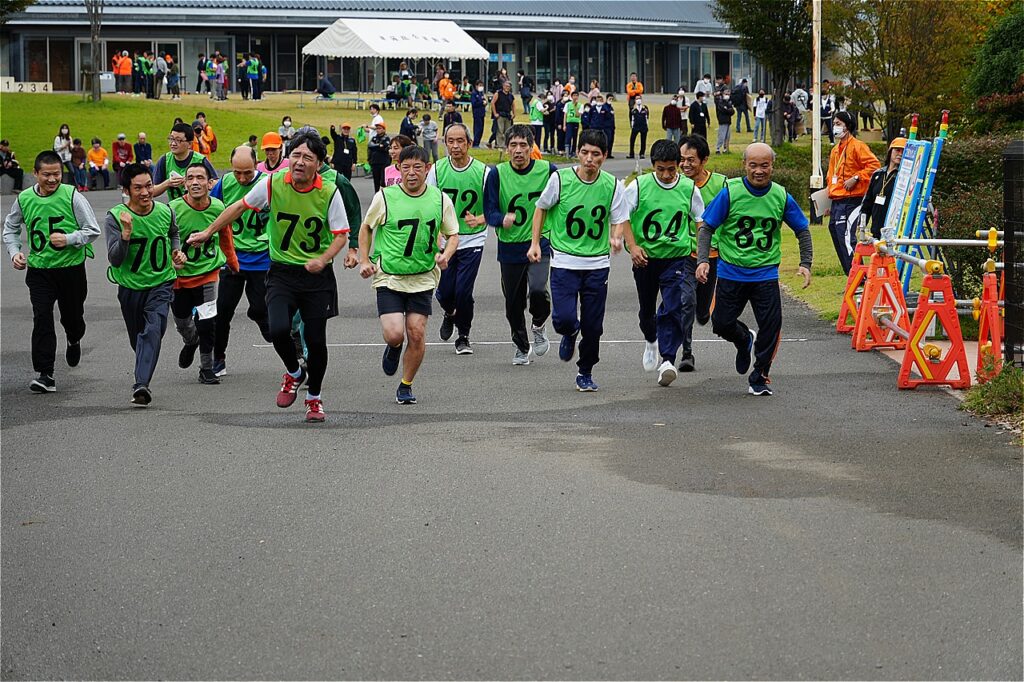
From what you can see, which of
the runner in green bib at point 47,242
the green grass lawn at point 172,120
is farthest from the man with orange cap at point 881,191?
the green grass lawn at point 172,120

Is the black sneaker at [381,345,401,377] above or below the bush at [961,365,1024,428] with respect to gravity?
above

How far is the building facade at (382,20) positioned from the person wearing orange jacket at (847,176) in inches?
1803

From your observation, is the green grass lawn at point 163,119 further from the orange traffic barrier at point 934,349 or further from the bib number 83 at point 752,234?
the bib number 83 at point 752,234

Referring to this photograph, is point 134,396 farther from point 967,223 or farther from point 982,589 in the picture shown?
point 967,223

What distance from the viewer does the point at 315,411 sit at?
984 cm

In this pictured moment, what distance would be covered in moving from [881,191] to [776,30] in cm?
2941

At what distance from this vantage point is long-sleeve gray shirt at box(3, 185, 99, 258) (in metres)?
11.2

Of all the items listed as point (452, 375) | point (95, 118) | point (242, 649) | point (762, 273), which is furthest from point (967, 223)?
point (95, 118)

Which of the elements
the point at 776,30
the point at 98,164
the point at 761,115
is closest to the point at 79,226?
the point at 98,164

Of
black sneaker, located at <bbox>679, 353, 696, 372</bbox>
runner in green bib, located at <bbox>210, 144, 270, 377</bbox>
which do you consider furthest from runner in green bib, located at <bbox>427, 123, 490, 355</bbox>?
black sneaker, located at <bbox>679, 353, 696, 372</bbox>

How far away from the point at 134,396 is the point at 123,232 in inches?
47.2

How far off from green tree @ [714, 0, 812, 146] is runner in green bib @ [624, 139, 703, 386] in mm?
32651

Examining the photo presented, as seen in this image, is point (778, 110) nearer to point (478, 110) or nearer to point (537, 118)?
point (537, 118)

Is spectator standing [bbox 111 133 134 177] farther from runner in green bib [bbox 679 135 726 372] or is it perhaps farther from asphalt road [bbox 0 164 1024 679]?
runner in green bib [bbox 679 135 726 372]
